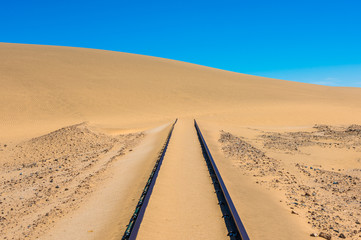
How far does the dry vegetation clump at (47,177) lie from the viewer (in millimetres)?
6129

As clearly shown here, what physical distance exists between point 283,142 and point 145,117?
20.6 m

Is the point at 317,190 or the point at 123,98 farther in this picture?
the point at 123,98

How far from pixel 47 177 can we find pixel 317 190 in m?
8.95

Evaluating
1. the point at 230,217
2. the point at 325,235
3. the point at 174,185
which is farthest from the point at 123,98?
the point at 325,235

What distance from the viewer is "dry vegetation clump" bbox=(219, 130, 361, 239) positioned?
5262 mm

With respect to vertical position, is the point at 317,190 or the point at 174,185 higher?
the point at 317,190

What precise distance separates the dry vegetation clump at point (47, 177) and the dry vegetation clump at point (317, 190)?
5.23m

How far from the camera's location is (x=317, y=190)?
23.7 ft

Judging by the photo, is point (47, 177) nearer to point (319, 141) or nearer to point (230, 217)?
point (230, 217)

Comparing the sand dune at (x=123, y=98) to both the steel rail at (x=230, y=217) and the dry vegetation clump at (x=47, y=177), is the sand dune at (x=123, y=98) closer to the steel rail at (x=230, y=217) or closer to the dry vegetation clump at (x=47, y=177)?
the dry vegetation clump at (x=47, y=177)

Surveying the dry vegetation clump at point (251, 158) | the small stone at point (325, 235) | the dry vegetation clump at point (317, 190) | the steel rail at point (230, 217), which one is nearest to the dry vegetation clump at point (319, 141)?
the dry vegetation clump at point (251, 158)

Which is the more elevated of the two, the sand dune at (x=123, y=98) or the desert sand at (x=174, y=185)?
the sand dune at (x=123, y=98)

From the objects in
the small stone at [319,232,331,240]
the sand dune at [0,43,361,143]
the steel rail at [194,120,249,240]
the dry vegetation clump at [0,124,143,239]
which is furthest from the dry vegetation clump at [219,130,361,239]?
the sand dune at [0,43,361,143]

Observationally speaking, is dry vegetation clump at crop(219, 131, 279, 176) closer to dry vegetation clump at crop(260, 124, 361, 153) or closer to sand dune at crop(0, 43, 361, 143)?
dry vegetation clump at crop(260, 124, 361, 153)
